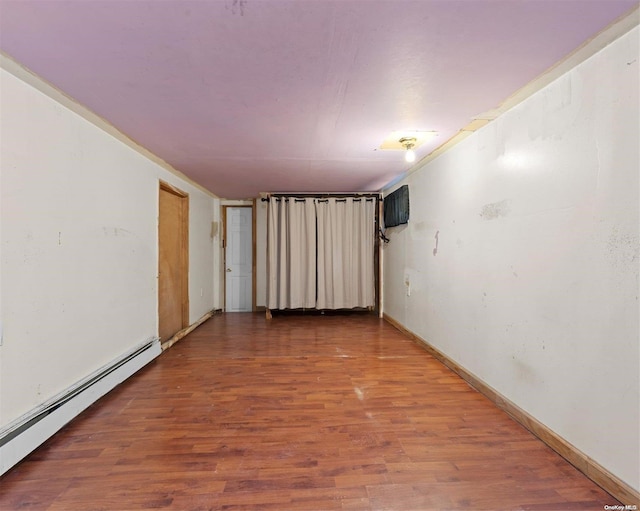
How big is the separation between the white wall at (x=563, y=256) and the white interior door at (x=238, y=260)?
382cm

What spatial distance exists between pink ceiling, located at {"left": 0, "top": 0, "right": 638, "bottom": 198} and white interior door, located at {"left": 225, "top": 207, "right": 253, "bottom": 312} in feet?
10.5

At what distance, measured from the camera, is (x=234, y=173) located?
3686mm

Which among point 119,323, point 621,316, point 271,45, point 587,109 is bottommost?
point 119,323

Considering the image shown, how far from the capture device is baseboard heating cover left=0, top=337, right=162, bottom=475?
5.06 ft

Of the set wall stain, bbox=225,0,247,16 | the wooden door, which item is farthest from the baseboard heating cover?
wall stain, bbox=225,0,247,16

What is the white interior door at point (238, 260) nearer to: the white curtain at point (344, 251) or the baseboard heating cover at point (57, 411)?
the white curtain at point (344, 251)

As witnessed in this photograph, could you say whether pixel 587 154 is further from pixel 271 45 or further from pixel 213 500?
pixel 213 500

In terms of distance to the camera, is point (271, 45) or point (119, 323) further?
point (119, 323)

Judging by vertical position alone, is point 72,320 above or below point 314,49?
below

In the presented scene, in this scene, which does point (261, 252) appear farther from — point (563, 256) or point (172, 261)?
point (563, 256)

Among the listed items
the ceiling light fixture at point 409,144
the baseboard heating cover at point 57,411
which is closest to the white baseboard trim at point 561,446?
the ceiling light fixture at point 409,144

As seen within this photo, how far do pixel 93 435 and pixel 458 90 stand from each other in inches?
115

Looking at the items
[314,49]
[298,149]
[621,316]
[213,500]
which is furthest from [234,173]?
[621,316]

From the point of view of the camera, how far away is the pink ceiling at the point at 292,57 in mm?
1158
